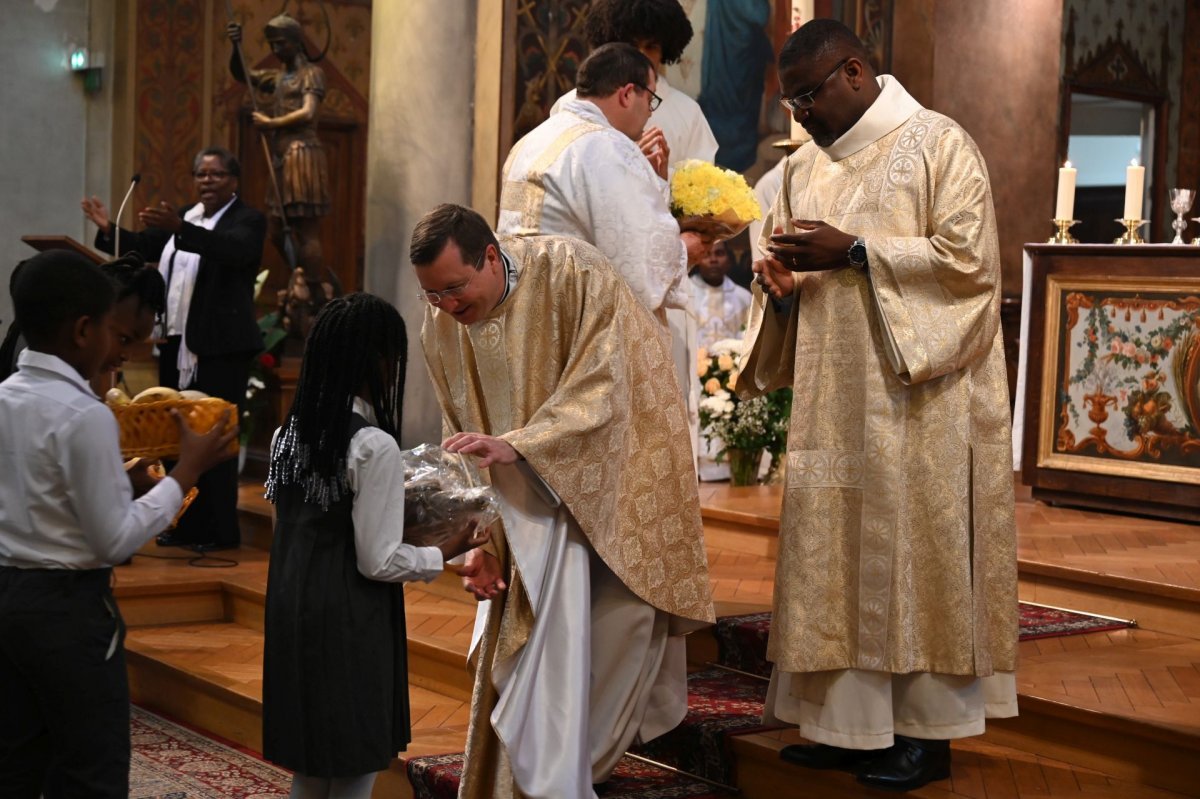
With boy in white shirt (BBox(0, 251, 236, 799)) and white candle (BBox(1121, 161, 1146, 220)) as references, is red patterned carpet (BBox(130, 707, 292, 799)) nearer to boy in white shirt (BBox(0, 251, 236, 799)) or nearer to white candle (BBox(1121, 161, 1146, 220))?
boy in white shirt (BBox(0, 251, 236, 799))

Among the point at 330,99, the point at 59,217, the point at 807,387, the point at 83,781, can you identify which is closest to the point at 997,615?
the point at 807,387

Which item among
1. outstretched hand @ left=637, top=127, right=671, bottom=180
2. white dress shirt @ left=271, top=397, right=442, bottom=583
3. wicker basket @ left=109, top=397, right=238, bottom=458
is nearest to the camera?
white dress shirt @ left=271, top=397, right=442, bottom=583

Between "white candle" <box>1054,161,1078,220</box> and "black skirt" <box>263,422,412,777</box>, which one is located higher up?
"white candle" <box>1054,161,1078,220</box>

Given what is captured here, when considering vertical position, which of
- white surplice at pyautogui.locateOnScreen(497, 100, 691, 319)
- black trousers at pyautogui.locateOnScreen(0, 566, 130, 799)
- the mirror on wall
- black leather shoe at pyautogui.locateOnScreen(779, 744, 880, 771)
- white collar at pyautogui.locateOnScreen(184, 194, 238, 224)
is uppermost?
the mirror on wall

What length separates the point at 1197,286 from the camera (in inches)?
256

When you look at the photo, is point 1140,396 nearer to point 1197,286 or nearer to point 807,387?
point 1197,286

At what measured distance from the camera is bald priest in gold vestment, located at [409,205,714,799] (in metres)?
3.54

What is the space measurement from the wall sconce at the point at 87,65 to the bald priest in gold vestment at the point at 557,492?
879 cm

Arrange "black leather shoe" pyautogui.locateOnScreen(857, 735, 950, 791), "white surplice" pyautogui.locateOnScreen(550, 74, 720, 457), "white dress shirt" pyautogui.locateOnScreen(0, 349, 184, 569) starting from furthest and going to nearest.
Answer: "white surplice" pyautogui.locateOnScreen(550, 74, 720, 457), "black leather shoe" pyautogui.locateOnScreen(857, 735, 950, 791), "white dress shirt" pyautogui.locateOnScreen(0, 349, 184, 569)

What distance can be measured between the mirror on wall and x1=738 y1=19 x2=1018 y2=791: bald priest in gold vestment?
1106 cm

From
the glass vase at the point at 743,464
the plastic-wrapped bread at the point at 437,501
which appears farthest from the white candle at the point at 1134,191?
the plastic-wrapped bread at the point at 437,501

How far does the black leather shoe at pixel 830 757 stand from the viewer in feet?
12.6

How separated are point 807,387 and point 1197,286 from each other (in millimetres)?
3371

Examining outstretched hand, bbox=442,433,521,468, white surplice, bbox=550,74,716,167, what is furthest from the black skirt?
white surplice, bbox=550,74,716,167
